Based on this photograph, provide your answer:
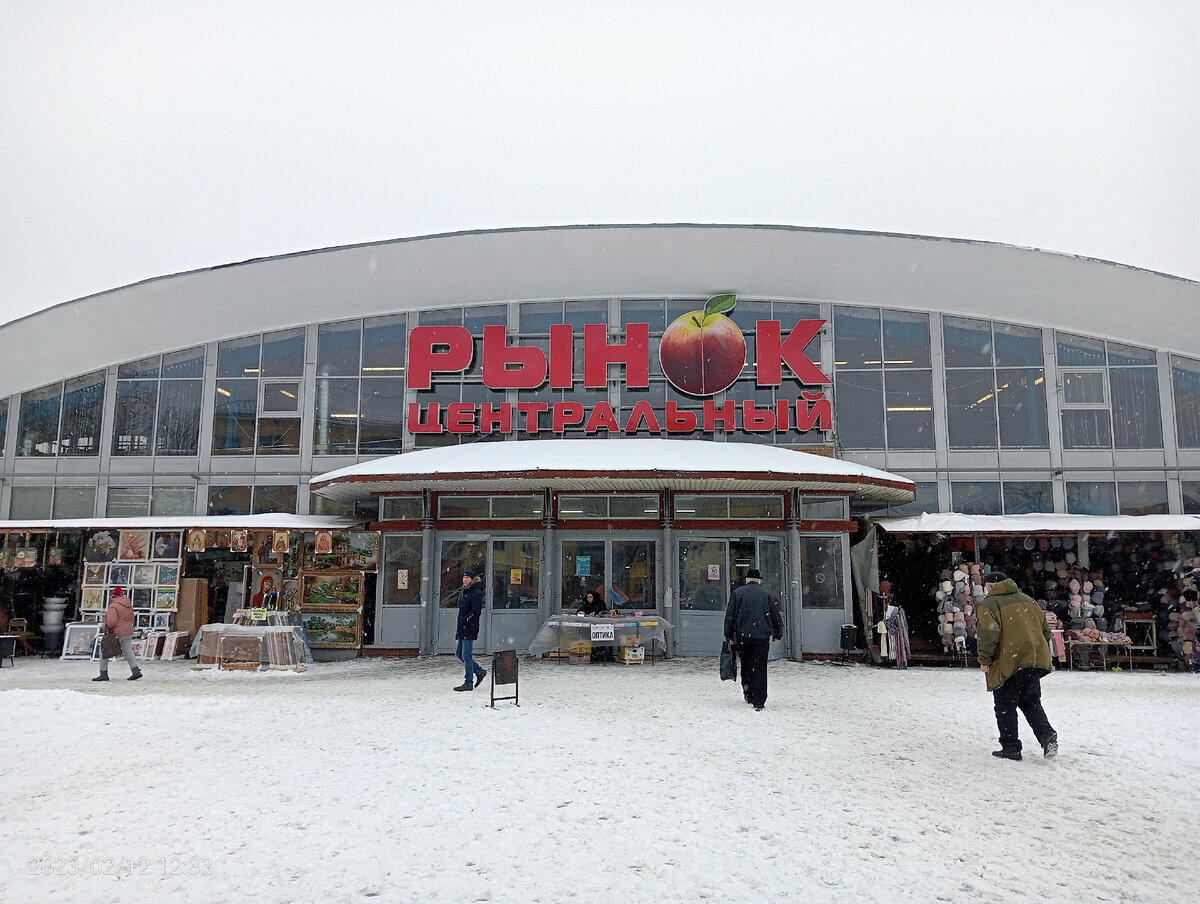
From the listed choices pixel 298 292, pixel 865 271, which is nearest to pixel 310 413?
pixel 298 292

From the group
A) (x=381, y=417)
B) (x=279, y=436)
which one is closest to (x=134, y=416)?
(x=279, y=436)

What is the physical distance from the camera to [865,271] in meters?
18.6

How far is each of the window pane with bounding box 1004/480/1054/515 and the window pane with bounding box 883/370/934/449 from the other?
73.7 inches

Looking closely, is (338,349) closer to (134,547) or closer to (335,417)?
(335,417)

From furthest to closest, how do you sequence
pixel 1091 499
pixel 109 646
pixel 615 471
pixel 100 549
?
1. pixel 1091 499
2. pixel 100 549
3. pixel 615 471
4. pixel 109 646

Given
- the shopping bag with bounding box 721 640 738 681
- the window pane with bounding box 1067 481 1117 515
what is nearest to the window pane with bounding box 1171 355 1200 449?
the window pane with bounding box 1067 481 1117 515

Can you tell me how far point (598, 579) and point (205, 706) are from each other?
290 inches

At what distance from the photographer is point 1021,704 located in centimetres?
760

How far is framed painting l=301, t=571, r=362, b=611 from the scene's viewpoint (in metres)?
16.3

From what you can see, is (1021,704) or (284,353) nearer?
(1021,704)

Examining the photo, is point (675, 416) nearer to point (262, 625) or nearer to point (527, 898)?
point (262, 625)

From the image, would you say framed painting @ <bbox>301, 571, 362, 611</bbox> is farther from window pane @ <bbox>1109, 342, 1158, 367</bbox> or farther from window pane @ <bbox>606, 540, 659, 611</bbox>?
window pane @ <bbox>1109, 342, 1158, 367</bbox>

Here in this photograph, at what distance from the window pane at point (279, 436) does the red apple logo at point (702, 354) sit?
821 centimetres

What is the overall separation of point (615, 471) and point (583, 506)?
2.61 m
